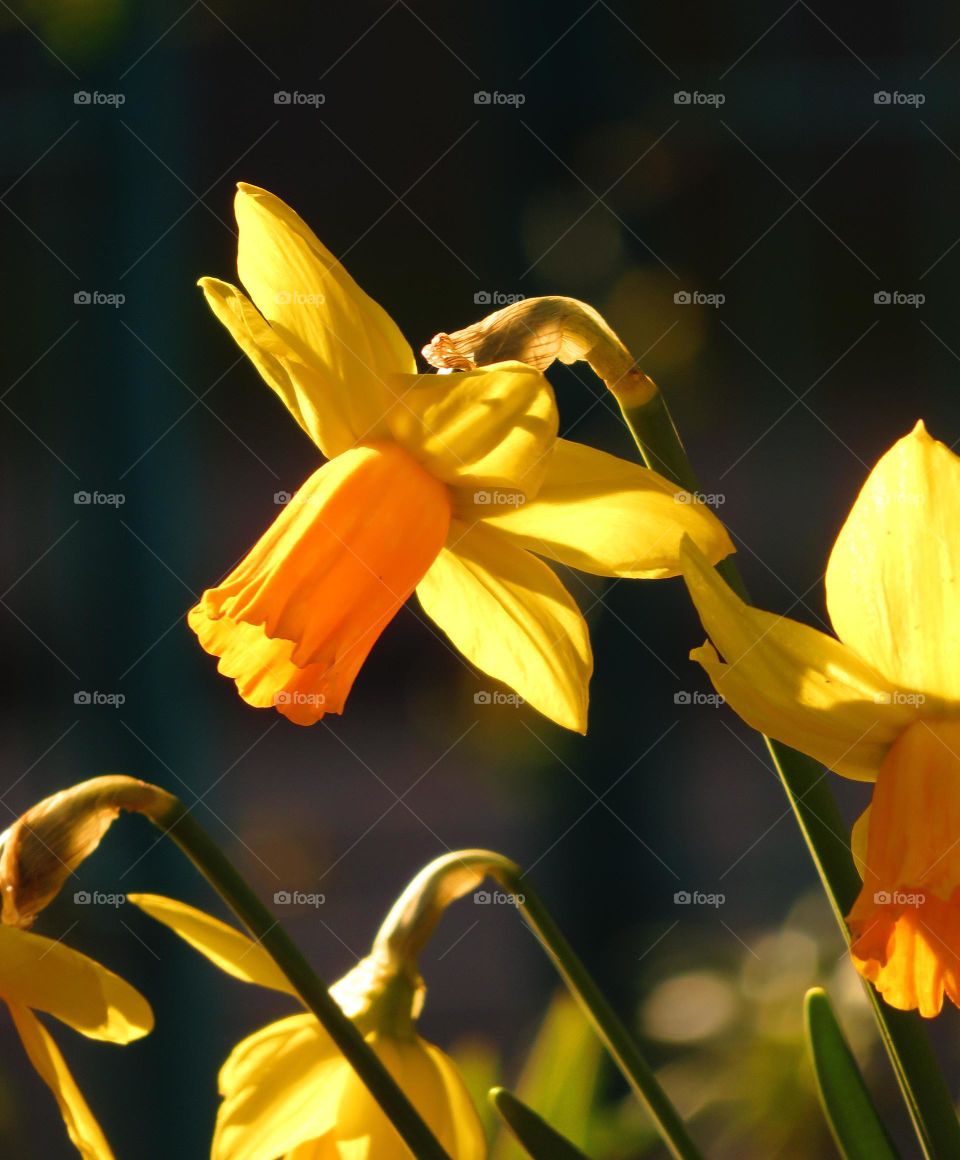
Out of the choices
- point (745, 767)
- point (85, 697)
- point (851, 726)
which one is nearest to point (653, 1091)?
point (851, 726)

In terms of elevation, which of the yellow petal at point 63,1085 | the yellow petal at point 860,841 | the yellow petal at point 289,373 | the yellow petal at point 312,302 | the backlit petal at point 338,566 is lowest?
the yellow petal at point 63,1085

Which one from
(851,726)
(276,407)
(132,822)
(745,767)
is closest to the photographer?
(851,726)

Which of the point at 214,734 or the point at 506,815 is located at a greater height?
the point at 506,815

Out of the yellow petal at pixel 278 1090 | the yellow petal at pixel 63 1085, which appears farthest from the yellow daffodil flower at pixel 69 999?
the yellow petal at pixel 278 1090

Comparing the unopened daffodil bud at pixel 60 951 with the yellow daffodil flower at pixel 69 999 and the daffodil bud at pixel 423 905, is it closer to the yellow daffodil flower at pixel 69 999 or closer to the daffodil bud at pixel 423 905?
the yellow daffodil flower at pixel 69 999

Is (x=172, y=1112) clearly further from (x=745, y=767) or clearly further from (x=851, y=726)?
(x=851, y=726)

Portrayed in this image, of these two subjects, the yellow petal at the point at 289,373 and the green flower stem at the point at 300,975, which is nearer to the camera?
the green flower stem at the point at 300,975

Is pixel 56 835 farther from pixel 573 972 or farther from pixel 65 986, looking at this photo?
pixel 573 972

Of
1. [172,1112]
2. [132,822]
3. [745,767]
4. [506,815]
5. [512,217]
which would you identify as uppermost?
[512,217]
